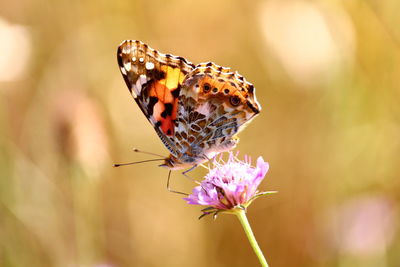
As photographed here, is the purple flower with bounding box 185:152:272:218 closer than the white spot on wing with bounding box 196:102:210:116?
Yes

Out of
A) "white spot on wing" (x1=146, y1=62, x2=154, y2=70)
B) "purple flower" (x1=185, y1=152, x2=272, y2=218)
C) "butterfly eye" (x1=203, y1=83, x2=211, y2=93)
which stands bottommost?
"purple flower" (x1=185, y1=152, x2=272, y2=218)

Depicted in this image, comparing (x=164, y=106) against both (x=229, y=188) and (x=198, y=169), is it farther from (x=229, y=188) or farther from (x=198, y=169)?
(x=198, y=169)

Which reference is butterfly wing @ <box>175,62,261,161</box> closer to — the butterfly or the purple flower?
the butterfly

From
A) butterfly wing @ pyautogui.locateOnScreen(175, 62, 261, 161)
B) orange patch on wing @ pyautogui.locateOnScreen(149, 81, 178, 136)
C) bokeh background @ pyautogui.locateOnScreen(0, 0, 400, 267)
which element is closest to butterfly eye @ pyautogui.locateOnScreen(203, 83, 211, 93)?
butterfly wing @ pyautogui.locateOnScreen(175, 62, 261, 161)

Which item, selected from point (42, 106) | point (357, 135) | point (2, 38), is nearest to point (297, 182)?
point (357, 135)

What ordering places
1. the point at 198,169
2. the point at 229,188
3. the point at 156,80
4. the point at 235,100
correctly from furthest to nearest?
the point at 198,169
the point at 156,80
the point at 235,100
the point at 229,188

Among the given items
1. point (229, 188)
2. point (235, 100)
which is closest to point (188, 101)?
point (235, 100)

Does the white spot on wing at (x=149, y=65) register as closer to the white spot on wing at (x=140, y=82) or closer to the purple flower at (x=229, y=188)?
the white spot on wing at (x=140, y=82)

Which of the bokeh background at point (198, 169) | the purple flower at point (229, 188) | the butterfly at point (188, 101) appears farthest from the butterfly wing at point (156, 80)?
the bokeh background at point (198, 169)
